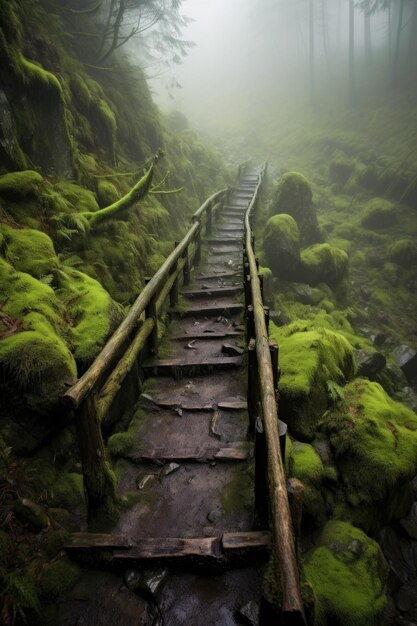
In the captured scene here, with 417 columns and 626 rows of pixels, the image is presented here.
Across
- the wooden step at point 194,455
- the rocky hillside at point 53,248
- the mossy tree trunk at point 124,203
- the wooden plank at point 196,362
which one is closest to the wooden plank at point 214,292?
the rocky hillside at point 53,248

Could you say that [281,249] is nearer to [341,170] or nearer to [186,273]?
[186,273]

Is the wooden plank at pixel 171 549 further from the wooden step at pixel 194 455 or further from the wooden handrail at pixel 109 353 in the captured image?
the wooden handrail at pixel 109 353

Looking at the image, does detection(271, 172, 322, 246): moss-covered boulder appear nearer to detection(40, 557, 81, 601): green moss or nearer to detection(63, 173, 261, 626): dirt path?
detection(63, 173, 261, 626): dirt path

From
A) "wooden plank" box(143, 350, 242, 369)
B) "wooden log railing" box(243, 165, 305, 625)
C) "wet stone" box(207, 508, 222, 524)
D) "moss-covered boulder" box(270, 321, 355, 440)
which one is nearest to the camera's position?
"wooden log railing" box(243, 165, 305, 625)

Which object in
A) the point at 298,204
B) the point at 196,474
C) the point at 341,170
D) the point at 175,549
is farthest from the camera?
the point at 341,170

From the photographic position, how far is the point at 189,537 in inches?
116

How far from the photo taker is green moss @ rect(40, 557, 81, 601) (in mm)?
2596

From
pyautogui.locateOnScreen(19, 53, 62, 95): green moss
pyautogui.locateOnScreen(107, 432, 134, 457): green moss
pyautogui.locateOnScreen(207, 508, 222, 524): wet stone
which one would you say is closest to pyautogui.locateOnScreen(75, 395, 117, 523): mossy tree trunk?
pyautogui.locateOnScreen(107, 432, 134, 457): green moss

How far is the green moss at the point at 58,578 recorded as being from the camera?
102 inches

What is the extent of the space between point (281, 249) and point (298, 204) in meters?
4.70

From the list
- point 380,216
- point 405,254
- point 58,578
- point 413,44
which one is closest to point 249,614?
point 58,578

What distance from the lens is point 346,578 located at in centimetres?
323

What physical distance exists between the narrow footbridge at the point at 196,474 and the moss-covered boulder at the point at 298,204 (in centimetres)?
1129

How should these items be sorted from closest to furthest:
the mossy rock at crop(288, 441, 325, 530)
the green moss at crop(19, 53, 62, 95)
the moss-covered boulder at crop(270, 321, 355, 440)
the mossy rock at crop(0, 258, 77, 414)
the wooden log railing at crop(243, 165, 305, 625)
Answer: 1. the wooden log railing at crop(243, 165, 305, 625)
2. the mossy rock at crop(0, 258, 77, 414)
3. the mossy rock at crop(288, 441, 325, 530)
4. the moss-covered boulder at crop(270, 321, 355, 440)
5. the green moss at crop(19, 53, 62, 95)
